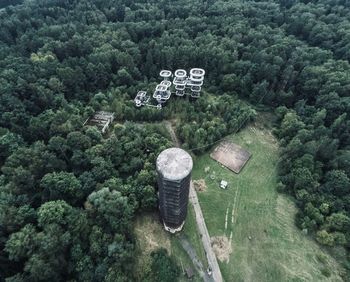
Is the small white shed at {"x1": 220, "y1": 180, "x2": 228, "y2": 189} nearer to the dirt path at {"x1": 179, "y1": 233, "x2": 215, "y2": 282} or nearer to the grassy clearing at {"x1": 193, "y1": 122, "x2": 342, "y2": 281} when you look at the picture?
the grassy clearing at {"x1": 193, "y1": 122, "x2": 342, "y2": 281}

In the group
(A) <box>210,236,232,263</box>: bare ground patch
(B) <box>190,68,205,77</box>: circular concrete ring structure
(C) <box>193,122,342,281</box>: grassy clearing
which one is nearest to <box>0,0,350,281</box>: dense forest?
(C) <box>193,122,342,281</box>: grassy clearing

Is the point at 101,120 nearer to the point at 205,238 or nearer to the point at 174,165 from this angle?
the point at 174,165

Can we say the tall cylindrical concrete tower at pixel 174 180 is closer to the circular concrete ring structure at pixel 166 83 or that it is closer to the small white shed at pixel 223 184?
the small white shed at pixel 223 184

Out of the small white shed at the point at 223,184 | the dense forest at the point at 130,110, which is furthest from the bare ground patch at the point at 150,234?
the small white shed at the point at 223,184

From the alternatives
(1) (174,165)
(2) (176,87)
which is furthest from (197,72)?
(1) (174,165)

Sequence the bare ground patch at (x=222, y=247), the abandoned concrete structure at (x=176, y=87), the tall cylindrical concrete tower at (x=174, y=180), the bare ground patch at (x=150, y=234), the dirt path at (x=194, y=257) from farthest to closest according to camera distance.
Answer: the abandoned concrete structure at (x=176, y=87) < the bare ground patch at (x=222, y=247) < the bare ground patch at (x=150, y=234) < the dirt path at (x=194, y=257) < the tall cylindrical concrete tower at (x=174, y=180)

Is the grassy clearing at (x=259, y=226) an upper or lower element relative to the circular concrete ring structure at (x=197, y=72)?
lower

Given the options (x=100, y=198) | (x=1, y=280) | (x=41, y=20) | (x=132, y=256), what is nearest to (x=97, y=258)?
(x=132, y=256)
